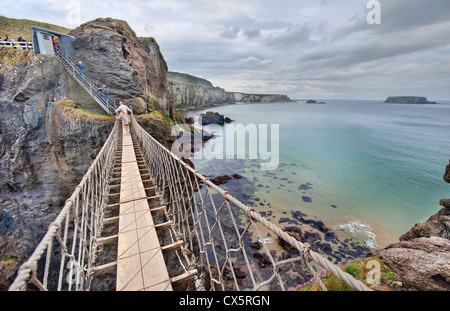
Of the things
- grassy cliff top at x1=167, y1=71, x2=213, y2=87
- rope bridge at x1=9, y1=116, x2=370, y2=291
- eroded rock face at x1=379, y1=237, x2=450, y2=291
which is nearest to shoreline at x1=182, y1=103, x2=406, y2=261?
rope bridge at x1=9, y1=116, x2=370, y2=291

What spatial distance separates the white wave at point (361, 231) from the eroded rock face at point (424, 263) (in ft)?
27.7

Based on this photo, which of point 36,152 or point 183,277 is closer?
point 183,277

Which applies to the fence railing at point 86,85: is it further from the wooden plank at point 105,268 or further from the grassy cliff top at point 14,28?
the grassy cliff top at point 14,28

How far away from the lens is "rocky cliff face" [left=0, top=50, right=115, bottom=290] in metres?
10.5

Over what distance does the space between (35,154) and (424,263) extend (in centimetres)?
1773

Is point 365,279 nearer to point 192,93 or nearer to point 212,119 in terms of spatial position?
point 212,119

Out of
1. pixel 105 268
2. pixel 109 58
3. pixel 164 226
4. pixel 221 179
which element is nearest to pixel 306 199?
pixel 221 179

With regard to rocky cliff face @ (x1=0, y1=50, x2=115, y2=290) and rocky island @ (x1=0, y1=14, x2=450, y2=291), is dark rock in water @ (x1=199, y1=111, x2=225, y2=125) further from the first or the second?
rocky cliff face @ (x1=0, y1=50, x2=115, y2=290)

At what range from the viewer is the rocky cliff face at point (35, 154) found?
415 inches

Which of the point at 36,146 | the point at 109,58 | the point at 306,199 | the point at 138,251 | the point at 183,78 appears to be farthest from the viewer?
the point at 183,78

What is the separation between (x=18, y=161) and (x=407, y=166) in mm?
42981

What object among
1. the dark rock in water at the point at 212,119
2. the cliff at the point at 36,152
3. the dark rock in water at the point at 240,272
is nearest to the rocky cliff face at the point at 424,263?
the dark rock in water at the point at 240,272

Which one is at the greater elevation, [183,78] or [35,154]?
[183,78]

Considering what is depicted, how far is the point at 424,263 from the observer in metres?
4.61
